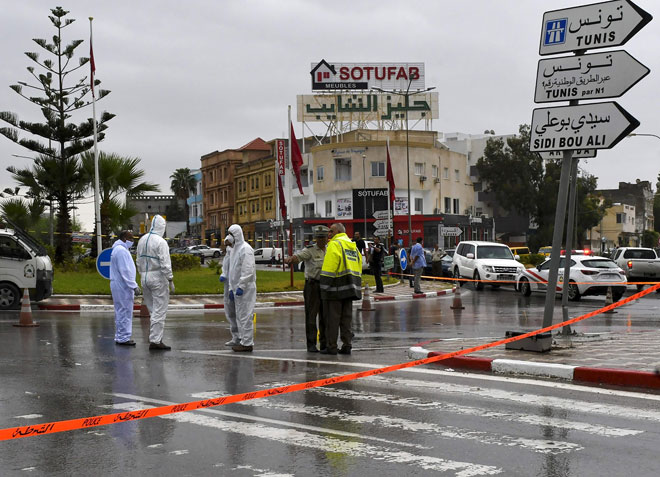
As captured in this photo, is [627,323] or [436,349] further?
[627,323]

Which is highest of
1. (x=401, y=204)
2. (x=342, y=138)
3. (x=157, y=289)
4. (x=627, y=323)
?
(x=342, y=138)

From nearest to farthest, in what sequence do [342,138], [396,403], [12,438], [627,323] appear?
[12,438] → [396,403] → [627,323] → [342,138]

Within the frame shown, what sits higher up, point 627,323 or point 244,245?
point 244,245

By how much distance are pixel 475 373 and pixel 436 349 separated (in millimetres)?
1895

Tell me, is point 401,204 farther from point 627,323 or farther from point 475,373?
point 475,373

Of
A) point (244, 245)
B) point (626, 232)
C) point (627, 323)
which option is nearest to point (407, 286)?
point (627, 323)

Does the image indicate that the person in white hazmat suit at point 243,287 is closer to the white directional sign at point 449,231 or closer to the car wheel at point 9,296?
the car wheel at point 9,296

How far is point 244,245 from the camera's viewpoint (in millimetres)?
12133

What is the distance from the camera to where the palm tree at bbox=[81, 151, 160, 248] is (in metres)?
34.1

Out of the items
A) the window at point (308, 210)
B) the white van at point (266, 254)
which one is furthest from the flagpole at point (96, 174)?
the window at point (308, 210)

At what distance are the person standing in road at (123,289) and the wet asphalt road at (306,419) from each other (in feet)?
1.43

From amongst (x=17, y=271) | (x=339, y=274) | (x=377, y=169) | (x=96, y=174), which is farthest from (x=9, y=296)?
(x=377, y=169)

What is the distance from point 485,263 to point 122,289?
67.3ft

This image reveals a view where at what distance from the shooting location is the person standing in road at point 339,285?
11.4 metres
